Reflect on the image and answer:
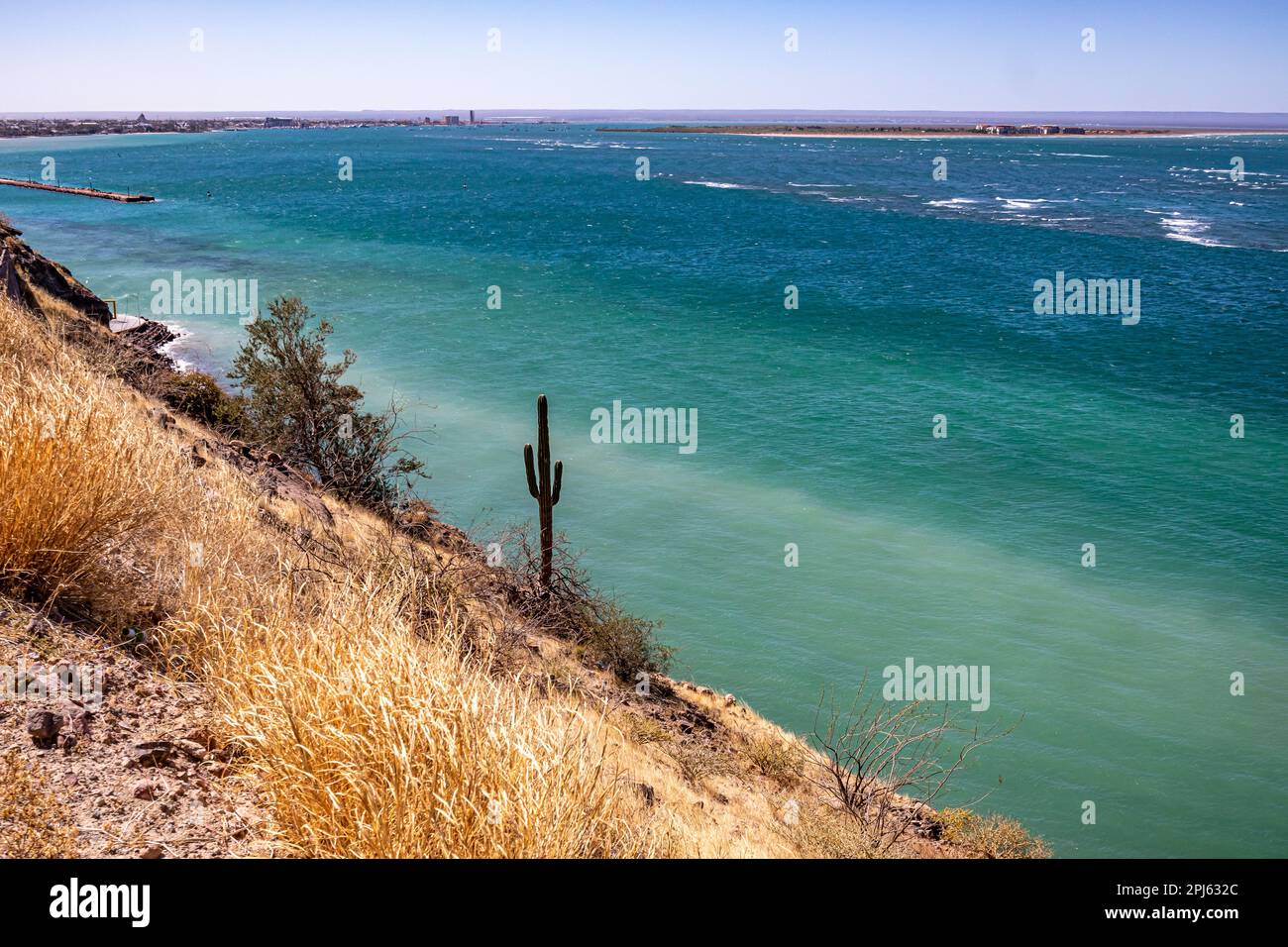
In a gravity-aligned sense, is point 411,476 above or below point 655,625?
above

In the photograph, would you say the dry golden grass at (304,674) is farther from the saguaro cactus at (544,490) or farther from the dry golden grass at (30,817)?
the saguaro cactus at (544,490)

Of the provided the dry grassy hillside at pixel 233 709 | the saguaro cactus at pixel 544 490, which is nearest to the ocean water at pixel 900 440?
the saguaro cactus at pixel 544 490

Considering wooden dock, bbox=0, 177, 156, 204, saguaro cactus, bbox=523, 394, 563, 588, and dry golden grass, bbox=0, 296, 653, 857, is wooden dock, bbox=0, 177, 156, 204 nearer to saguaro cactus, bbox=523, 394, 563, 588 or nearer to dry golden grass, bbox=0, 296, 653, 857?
saguaro cactus, bbox=523, 394, 563, 588

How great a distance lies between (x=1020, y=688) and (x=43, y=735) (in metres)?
13.1

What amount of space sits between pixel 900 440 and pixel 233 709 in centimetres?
2178

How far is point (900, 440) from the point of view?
2395 centimetres

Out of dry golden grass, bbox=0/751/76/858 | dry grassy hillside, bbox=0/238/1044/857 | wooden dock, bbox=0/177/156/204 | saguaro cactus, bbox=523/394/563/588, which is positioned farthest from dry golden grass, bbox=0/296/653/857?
wooden dock, bbox=0/177/156/204

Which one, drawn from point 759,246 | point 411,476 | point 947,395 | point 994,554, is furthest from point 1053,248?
point 411,476

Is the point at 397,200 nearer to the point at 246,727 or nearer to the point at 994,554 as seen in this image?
the point at 994,554

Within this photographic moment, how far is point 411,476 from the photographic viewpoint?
20.2 m

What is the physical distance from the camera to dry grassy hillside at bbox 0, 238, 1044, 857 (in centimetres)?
365

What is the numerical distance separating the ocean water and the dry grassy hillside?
6976 millimetres

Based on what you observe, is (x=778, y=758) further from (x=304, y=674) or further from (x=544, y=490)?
(x=304, y=674)

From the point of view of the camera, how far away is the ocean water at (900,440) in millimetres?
13133
